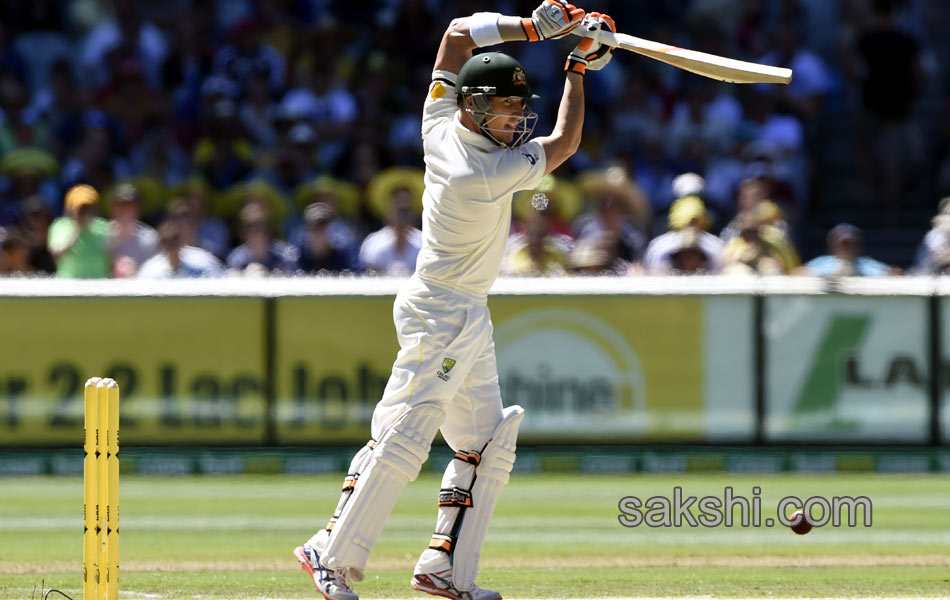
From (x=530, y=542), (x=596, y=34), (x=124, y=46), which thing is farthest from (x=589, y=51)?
(x=124, y=46)

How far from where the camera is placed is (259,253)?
13.5m

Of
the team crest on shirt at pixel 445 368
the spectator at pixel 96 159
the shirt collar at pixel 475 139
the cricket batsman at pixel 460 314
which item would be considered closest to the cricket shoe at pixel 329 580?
the cricket batsman at pixel 460 314

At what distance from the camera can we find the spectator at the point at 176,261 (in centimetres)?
1295

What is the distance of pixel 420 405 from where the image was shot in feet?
22.2

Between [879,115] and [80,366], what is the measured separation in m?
8.75

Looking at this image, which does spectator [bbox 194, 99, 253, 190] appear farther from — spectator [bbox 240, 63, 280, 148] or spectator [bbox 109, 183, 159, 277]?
spectator [bbox 109, 183, 159, 277]

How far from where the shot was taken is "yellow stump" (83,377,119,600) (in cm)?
579

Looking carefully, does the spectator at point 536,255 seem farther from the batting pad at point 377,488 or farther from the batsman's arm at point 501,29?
the batting pad at point 377,488

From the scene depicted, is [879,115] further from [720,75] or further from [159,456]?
[720,75]

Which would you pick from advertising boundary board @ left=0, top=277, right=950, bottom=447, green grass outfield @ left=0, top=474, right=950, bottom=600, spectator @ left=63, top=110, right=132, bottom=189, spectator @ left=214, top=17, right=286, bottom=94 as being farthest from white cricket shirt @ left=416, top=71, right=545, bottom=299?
spectator @ left=214, top=17, right=286, bottom=94

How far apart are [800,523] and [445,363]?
356 centimetres

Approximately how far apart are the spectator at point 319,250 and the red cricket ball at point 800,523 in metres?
4.81

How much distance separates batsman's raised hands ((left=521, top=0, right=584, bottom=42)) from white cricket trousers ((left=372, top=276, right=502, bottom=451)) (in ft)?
3.45

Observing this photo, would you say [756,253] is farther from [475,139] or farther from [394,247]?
[475,139]
